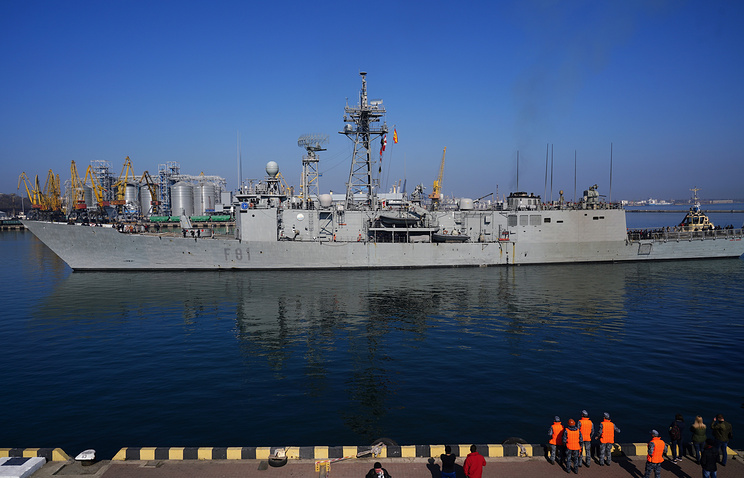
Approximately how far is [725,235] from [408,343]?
157ft

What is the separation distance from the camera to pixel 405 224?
142ft

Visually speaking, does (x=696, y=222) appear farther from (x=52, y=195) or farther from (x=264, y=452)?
(x=52, y=195)

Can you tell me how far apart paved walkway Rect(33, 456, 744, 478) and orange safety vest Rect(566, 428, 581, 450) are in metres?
0.65

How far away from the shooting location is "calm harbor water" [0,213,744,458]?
1297 cm

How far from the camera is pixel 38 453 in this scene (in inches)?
388

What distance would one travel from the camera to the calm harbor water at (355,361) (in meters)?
13.0

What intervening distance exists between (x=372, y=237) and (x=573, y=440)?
34556mm

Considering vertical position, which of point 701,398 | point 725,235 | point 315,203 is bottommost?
point 701,398

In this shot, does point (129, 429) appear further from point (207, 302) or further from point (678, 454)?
point (207, 302)

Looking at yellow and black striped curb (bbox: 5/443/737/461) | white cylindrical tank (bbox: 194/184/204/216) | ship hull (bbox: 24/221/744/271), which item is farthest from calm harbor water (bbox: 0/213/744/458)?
white cylindrical tank (bbox: 194/184/204/216)

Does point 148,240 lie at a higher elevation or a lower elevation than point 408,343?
higher

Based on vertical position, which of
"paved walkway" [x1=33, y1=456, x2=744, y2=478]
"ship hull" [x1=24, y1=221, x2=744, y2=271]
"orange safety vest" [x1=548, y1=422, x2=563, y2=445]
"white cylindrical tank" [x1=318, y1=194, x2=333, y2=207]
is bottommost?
"paved walkway" [x1=33, y1=456, x2=744, y2=478]

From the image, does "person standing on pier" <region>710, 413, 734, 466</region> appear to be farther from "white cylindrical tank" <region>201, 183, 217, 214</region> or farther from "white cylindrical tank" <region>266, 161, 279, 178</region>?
"white cylindrical tank" <region>201, 183, 217, 214</region>

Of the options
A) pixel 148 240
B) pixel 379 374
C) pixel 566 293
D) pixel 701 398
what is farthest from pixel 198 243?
pixel 701 398
